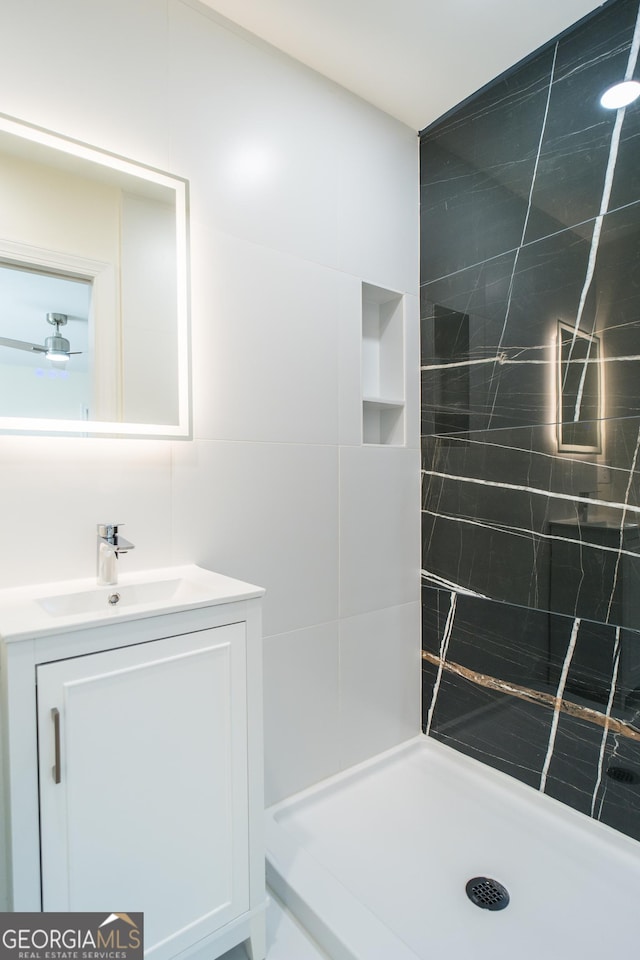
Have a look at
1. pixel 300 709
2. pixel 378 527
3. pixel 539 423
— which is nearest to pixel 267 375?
pixel 378 527

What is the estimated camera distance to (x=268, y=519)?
64.9 inches

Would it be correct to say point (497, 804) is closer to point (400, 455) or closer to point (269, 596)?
point (269, 596)

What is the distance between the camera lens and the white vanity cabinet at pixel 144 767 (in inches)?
35.1

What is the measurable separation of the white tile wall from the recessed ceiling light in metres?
0.72

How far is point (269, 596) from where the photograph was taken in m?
1.65

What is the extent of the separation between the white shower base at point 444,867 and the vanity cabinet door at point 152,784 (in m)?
0.29

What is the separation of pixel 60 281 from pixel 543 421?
56.9 inches

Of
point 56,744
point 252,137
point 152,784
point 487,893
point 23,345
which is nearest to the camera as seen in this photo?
point 56,744

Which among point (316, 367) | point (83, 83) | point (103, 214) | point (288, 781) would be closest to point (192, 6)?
point (83, 83)

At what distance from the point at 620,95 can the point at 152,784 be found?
2119 mm

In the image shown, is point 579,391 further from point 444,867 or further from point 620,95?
point 444,867

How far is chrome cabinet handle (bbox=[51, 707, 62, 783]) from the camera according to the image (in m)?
0.91

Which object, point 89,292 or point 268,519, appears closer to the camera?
point 89,292

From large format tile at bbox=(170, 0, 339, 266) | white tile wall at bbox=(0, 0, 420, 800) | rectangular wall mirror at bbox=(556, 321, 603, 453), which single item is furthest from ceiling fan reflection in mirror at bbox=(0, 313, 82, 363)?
rectangular wall mirror at bbox=(556, 321, 603, 453)
